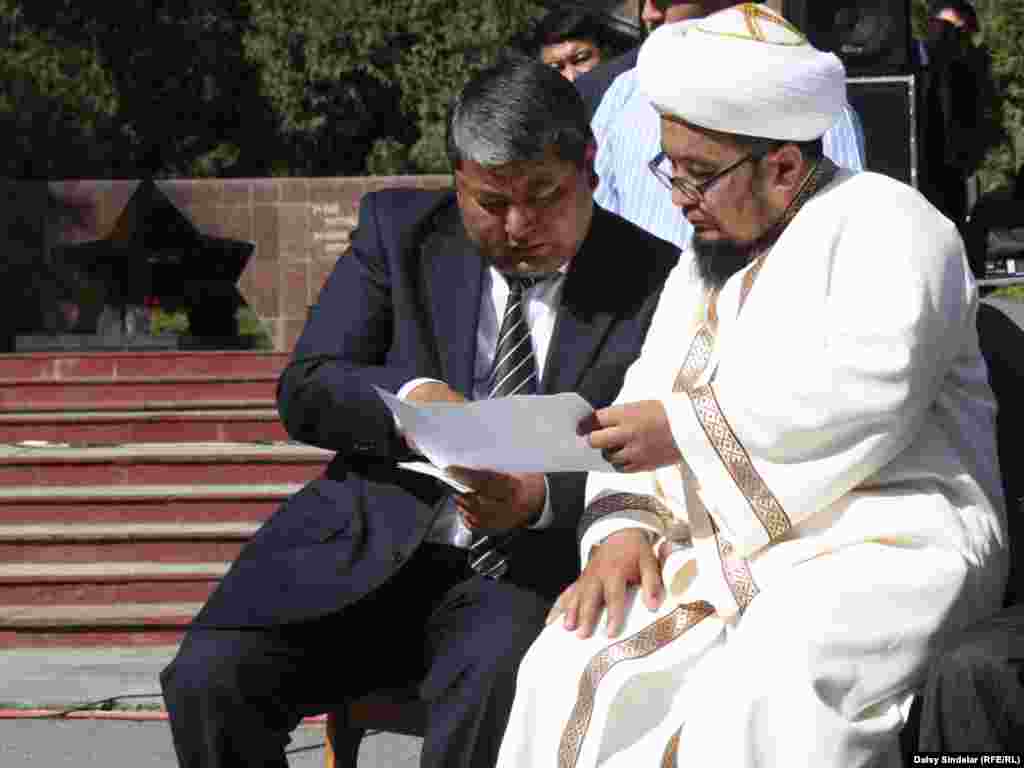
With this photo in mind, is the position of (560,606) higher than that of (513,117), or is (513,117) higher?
(513,117)

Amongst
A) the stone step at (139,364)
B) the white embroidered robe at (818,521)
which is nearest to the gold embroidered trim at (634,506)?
the white embroidered robe at (818,521)

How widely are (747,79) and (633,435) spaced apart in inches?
24.3

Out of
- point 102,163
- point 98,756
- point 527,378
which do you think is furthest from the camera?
point 102,163

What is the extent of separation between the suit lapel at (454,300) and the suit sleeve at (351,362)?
0.07 metres

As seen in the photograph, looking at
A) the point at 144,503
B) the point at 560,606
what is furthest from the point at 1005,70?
the point at 560,606

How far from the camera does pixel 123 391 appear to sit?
432 inches

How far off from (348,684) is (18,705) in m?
3.09

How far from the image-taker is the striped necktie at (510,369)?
371 cm

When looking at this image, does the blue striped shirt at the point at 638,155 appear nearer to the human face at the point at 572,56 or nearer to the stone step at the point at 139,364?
the human face at the point at 572,56

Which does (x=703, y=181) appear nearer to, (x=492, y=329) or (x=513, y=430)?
(x=513, y=430)

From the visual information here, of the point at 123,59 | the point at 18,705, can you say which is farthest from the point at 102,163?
the point at 18,705

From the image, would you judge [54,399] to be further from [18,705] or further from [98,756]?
[98,756]

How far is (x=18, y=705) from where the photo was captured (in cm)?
655

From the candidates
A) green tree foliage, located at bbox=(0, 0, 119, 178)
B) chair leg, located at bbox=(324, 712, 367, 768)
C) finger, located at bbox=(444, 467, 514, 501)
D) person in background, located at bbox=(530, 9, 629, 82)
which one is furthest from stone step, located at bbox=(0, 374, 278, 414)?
green tree foliage, located at bbox=(0, 0, 119, 178)
